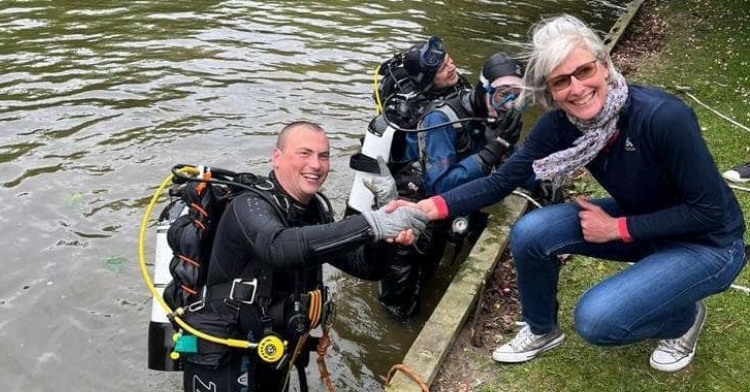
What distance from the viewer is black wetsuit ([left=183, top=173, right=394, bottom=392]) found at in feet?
10.4

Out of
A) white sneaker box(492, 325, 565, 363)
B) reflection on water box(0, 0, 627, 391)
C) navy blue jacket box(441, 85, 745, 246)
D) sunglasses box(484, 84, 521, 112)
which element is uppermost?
navy blue jacket box(441, 85, 745, 246)

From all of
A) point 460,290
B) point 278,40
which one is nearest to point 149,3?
point 278,40

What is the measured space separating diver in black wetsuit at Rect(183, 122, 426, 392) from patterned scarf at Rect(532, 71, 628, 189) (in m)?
0.70

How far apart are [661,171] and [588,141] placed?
37 cm

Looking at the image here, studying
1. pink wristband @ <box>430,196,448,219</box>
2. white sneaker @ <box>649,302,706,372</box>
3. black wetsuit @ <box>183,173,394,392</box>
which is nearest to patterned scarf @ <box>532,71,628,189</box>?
pink wristband @ <box>430,196,448,219</box>

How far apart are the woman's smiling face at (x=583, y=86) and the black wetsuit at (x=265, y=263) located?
113 centimetres

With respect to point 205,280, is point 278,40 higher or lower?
lower

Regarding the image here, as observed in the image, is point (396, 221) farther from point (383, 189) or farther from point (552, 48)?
point (552, 48)

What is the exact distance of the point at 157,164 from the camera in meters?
7.19

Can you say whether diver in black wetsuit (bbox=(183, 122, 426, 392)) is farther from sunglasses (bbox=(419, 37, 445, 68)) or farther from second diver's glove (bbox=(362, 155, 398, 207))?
sunglasses (bbox=(419, 37, 445, 68))

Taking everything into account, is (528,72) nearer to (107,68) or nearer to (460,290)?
(460,290)

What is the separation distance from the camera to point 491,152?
4.92 m

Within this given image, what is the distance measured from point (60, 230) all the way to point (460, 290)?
365cm

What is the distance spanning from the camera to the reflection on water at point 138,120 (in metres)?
5.07
